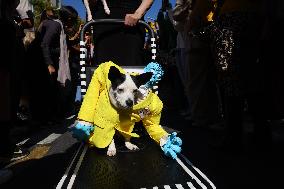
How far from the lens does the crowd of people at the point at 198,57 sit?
3.55 meters

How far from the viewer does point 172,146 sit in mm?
3422

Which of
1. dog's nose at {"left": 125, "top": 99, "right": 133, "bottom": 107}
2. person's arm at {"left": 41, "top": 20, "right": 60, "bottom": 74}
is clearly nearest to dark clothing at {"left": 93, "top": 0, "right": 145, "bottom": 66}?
dog's nose at {"left": 125, "top": 99, "right": 133, "bottom": 107}

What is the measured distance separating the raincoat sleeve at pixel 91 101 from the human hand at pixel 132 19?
2.13 ft

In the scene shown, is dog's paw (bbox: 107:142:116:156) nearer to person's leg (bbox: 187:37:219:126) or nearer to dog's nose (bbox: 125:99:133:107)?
dog's nose (bbox: 125:99:133:107)

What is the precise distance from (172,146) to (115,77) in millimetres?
825

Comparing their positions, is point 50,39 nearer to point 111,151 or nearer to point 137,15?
point 137,15

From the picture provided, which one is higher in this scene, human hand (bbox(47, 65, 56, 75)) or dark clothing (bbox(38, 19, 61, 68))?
dark clothing (bbox(38, 19, 61, 68))

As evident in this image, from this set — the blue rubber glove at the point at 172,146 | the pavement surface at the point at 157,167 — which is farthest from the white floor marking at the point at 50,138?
the blue rubber glove at the point at 172,146

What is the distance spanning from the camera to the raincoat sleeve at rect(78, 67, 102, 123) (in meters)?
3.65

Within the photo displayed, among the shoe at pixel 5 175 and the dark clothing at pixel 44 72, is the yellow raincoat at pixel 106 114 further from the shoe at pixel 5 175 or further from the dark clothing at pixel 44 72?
the dark clothing at pixel 44 72

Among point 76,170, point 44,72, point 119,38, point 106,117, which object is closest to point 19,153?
point 106,117

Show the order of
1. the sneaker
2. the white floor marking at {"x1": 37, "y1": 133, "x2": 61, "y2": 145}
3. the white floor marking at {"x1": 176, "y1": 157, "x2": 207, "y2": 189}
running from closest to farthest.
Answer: the white floor marking at {"x1": 176, "y1": 157, "x2": 207, "y2": 189}, the sneaker, the white floor marking at {"x1": 37, "y1": 133, "x2": 61, "y2": 145}

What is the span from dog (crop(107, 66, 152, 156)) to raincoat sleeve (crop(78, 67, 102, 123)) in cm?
17

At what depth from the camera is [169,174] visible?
2945mm
